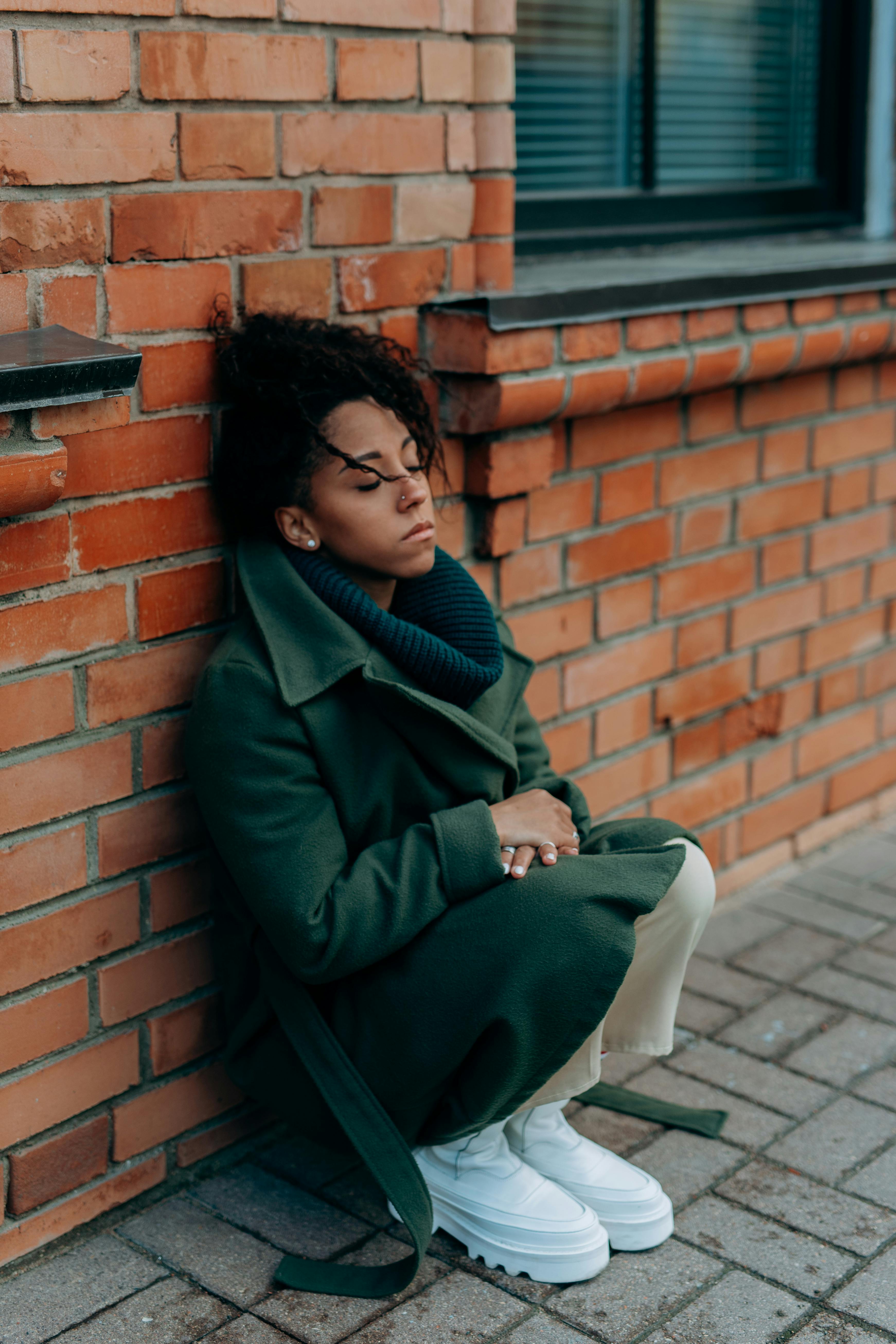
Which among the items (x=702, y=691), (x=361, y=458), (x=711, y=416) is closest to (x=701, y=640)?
(x=702, y=691)

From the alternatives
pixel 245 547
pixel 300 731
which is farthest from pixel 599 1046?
pixel 245 547

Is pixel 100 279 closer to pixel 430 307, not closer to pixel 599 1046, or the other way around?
pixel 430 307

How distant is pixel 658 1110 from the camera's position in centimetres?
243

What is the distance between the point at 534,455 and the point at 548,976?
39.3 inches

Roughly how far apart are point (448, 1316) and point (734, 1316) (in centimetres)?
39

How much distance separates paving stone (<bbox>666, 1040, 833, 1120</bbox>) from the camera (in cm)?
248

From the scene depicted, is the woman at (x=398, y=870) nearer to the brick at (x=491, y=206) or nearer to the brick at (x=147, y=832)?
the brick at (x=147, y=832)

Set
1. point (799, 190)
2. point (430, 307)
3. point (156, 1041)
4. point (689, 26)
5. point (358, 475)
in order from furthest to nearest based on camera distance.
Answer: point (799, 190) → point (689, 26) → point (430, 307) → point (156, 1041) → point (358, 475)

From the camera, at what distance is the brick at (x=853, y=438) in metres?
3.33

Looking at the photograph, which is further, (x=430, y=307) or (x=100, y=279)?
(x=430, y=307)

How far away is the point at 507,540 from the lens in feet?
8.36

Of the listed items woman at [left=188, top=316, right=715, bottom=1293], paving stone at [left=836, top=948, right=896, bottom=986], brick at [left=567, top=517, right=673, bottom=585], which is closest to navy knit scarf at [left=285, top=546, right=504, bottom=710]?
woman at [left=188, top=316, right=715, bottom=1293]

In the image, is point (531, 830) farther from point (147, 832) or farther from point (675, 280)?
point (675, 280)

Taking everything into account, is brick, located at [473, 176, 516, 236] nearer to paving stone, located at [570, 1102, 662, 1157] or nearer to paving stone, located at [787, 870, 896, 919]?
paving stone, located at [570, 1102, 662, 1157]
